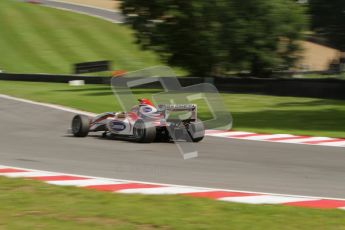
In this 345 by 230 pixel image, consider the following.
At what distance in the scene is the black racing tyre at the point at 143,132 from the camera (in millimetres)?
12000

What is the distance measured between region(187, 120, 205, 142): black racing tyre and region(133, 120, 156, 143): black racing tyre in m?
0.70

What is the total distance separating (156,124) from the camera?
12047 millimetres

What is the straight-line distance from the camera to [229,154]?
11.1 metres

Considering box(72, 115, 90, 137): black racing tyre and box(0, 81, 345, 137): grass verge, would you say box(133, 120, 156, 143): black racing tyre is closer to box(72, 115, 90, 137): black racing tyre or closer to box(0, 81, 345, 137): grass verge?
box(72, 115, 90, 137): black racing tyre

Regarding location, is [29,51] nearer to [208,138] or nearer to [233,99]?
[233,99]

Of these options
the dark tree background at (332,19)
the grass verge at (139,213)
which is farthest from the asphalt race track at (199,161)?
the dark tree background at (332,19)

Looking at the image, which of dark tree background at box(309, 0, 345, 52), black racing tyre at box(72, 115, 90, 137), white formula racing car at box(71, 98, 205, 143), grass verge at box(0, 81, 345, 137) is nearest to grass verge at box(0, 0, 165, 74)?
grass verge at box(0, 81, 345, 137)

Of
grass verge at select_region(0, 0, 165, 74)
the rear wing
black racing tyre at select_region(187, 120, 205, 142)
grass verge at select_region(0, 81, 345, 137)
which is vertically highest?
the rear wing

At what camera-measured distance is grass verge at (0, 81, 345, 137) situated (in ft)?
51.0

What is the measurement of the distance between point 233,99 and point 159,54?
7.37 m

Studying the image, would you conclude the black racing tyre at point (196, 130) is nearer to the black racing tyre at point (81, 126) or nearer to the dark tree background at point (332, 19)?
the black racing tyre at point (81, 126)

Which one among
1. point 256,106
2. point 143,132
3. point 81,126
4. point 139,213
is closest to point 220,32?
point 256,106

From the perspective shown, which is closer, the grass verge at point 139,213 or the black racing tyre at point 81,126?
the grass verge at point 139,213

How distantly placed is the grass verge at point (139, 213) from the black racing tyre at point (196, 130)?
490 centimetres
